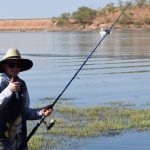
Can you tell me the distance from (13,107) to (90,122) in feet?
27.1

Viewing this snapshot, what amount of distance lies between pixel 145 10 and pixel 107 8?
1234cm

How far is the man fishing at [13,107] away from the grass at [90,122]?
5368 millimetres

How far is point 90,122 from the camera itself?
14.1m

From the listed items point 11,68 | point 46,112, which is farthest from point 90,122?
point 11,68

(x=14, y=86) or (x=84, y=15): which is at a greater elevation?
(x=14, y=86)

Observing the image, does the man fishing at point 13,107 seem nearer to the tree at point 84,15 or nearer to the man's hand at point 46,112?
the man's hand at point 46,112

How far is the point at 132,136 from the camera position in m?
12.7

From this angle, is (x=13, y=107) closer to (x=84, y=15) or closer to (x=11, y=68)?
(x=11, y=68)

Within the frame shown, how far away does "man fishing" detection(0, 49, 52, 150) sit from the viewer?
5.91 meters

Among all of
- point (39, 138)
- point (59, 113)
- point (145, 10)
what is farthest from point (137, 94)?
point (145, 10)

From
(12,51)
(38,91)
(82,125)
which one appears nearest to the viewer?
(12,51)

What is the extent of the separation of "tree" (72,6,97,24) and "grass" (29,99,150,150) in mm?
168061

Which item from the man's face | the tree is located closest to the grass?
the man's face

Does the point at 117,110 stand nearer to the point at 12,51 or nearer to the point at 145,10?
the point at 12,51
